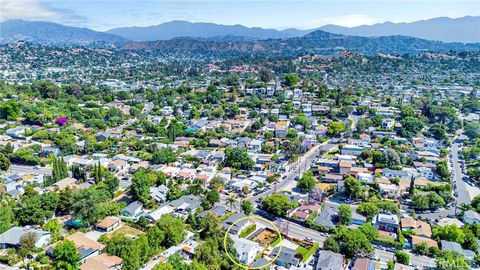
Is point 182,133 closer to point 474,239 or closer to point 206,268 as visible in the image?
point 206,268

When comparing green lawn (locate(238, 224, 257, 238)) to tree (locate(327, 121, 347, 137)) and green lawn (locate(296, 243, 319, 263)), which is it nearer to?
green lawn (locate(296, 243, 319, 263))

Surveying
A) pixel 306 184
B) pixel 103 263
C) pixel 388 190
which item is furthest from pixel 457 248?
pixel 103 263

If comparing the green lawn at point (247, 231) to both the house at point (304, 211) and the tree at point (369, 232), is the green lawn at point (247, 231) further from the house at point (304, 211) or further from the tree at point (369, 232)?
the tree at point (369, 232)

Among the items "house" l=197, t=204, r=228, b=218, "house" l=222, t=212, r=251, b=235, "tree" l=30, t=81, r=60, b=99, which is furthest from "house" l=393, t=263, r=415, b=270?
"tree" l=30, t=81, r=60, b=99

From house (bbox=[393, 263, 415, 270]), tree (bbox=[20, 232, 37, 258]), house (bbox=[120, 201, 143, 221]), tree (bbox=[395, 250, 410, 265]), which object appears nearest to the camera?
tree (bbox=[20, 232, 37, 258])

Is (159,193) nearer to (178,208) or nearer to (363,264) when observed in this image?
(178,208)
